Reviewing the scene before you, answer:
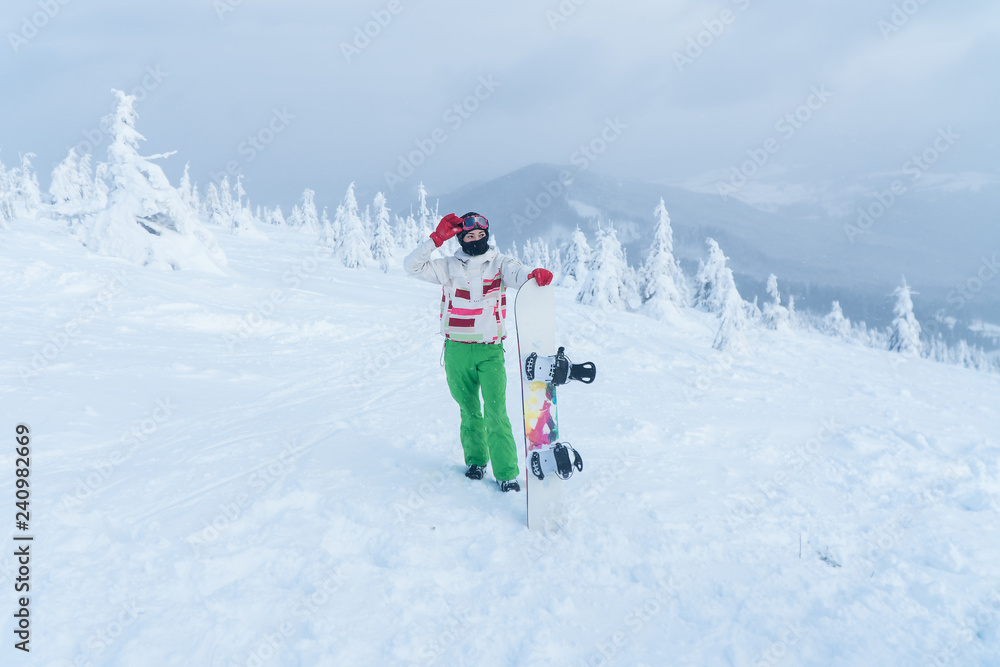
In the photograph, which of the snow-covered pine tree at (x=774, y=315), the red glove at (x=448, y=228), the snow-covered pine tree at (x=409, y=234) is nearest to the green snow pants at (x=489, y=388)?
the red glove at (x=448, y=228)

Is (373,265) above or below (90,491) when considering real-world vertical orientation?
above

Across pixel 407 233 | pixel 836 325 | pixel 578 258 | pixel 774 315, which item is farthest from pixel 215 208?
pixel 836 325

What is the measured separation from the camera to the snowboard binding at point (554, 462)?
3832mm

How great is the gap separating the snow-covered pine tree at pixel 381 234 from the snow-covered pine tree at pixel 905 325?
4483 cm

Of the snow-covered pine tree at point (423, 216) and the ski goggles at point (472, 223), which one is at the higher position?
the snow-covered pine tree at point (423, 216)

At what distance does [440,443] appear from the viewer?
5727 mm

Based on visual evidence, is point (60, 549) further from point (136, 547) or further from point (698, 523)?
point (698, 523)

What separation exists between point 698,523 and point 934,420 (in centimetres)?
707

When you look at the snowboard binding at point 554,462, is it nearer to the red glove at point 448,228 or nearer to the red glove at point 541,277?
the red glove at point 541,277

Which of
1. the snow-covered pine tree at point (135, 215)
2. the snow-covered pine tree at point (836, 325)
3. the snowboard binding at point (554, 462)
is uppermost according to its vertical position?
the snow-covered pine tree at point (135, 215)

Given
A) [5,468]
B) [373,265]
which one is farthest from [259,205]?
[5,468]

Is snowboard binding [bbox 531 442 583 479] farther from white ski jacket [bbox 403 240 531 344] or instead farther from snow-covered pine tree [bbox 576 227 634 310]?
snow-covered pine tree [bbox 576 227 634 310]

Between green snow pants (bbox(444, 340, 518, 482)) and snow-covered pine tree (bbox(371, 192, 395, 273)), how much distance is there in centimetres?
4595

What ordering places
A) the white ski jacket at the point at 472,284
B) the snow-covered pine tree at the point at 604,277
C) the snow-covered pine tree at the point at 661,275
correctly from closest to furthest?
the white ski jacket at the point at 472,284, the snow-covered pine tree at the point at 661,275, the snow-covered pine tree at the point at 604,277
